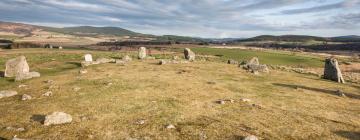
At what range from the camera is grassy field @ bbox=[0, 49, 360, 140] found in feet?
60.4

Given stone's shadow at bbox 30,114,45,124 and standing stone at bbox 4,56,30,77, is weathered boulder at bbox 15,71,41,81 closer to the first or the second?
standing stone at bbox 4,56,30,77

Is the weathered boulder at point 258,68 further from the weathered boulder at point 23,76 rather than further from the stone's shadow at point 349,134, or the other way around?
the weathered boulder at point 23,76

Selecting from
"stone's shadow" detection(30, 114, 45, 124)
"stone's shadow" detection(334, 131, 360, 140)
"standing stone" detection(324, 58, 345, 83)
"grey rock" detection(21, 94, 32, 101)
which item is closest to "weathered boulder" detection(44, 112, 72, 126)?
"stone's shadow" detection(30, 114, 45, 124)

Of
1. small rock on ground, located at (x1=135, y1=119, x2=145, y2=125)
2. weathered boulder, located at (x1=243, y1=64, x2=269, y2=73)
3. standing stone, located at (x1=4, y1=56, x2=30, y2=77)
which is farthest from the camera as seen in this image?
weathered boulder, located at (x1=243, y1=64, x2=269, y2=73)

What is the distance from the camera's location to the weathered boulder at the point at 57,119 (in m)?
19.4

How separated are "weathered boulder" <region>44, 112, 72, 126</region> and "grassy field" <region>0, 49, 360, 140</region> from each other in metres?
0.45

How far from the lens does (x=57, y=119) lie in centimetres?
1967


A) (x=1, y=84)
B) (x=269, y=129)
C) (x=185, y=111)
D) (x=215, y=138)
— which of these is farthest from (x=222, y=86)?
(x=1, y=84)

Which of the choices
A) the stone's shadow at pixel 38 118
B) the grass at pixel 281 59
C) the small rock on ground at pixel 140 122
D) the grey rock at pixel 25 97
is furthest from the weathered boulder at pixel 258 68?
the grass at pixel 281 59

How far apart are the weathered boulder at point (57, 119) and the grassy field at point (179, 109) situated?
448 mm

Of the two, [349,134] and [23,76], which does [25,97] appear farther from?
[349,134]

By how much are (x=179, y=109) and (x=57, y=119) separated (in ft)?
27.2

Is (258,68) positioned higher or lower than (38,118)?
higher

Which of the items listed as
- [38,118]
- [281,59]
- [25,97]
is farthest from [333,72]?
[281,59]
